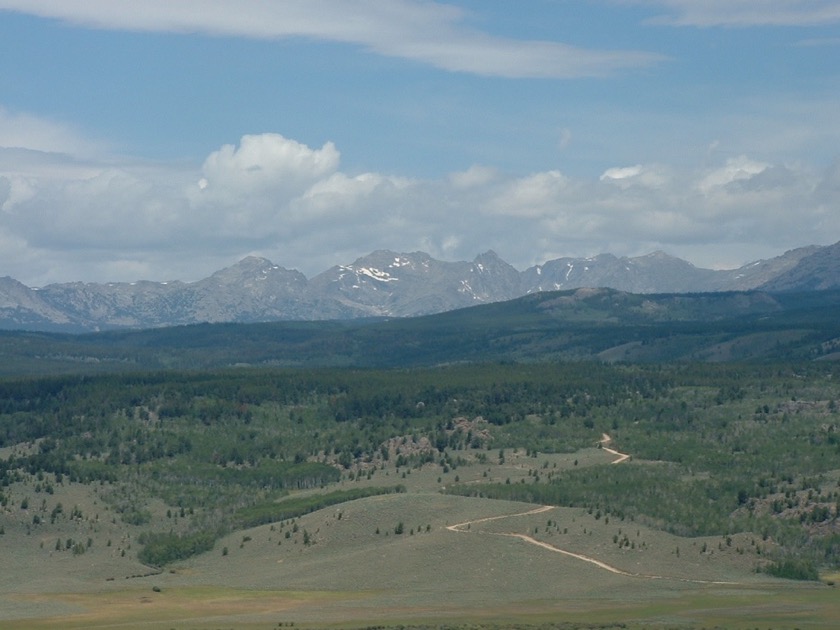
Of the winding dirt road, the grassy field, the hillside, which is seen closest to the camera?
the grassy field

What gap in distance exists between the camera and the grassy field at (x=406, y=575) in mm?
136250

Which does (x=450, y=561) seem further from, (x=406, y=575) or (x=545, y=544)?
(x=545, y=544)

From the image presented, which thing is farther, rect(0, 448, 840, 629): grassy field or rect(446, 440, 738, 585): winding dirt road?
rect(446, 440, 738, 585): winding dirt road

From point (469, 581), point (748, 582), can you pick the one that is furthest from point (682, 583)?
point (469, 581)

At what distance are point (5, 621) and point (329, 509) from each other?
187ft

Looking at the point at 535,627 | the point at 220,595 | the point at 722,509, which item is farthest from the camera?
the point at 722,509

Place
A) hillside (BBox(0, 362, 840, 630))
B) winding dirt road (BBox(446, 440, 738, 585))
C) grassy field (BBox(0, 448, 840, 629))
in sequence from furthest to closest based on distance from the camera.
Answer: winding dirt road (BBox(446, 440, 738, 585))
hillside (BBox(0, 362, 840, 630))
grassy field (BBox(0, 448, 840, 629))

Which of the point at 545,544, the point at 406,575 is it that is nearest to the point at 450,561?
the point at 406,575

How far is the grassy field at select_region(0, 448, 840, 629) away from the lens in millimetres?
136250

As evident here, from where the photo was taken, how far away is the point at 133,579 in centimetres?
16562

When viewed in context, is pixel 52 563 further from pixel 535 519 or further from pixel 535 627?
pixel 535 627

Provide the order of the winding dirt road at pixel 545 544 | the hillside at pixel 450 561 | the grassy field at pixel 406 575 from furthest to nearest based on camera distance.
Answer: the winding dirt road at pixel 545 544
the hillside at pixel 450 561
the grassy field at pixel 406 575

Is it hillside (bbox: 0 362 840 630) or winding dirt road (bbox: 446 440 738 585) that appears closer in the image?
hillside (bbox: 0 362 840 630)

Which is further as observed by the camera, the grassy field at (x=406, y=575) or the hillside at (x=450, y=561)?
the hillside at (x=450, y=561)
